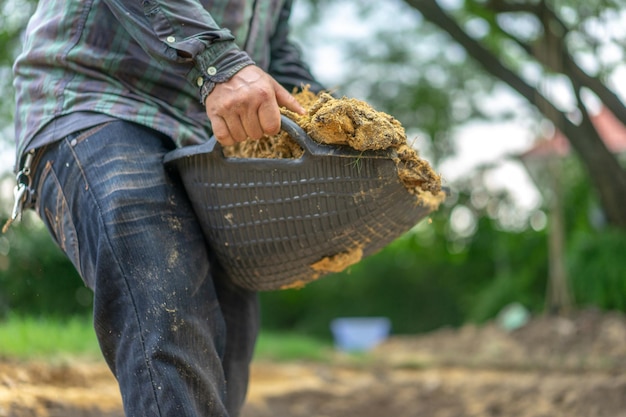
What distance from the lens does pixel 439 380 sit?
548cm

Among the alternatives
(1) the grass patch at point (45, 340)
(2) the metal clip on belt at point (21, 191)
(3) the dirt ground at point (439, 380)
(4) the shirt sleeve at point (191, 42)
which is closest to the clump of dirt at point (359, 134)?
(4) the shirt sleeve at point (191, 42)

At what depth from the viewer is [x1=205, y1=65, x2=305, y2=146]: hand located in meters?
1.40

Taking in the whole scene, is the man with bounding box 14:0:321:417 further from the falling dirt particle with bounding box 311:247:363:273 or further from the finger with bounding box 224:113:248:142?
the falling dirt particle with bounding box 311:247:363:273

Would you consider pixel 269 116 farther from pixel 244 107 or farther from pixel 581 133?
pixel 581 133

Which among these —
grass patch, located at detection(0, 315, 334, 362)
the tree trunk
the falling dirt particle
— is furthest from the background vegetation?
the falling dirt particle

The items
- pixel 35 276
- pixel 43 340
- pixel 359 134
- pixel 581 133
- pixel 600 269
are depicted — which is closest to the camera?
Answer: pixel 359 134

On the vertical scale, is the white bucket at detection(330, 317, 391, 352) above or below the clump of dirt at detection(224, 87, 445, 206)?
below

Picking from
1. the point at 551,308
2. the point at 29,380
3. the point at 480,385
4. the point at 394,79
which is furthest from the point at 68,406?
the point at 394,79

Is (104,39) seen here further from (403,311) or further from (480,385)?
(403,311)

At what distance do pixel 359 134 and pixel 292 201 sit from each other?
18 cm

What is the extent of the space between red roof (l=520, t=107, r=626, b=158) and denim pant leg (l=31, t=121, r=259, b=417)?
623 cm

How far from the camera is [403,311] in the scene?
11.6 meters

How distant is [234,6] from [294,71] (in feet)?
1.22

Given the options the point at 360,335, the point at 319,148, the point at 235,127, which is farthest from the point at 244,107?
the point at 360,335
